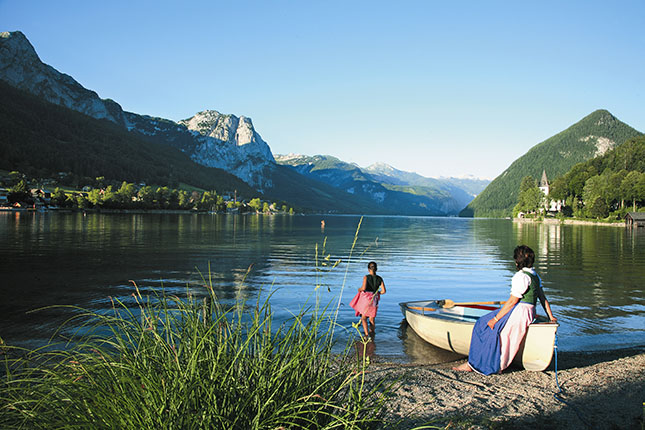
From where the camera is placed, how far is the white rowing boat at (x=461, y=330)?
8102 millimetres

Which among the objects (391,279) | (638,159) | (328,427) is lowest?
(391,279)

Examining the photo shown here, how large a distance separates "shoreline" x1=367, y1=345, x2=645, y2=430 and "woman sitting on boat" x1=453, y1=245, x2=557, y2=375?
31 cm

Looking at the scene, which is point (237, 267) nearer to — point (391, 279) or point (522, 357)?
point (391, 279)

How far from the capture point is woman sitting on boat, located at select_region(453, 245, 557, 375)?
764 centimetres

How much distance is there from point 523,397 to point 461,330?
10.5ft

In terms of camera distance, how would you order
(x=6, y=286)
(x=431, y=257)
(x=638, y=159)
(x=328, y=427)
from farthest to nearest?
1. (x=638, y=159)
2. (x=431, y=257)
3. (x=6, y=286)
4. (x=328, y=427)

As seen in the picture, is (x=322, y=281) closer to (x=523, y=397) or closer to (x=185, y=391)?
(x=523, y=397)

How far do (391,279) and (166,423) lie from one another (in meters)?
21.2

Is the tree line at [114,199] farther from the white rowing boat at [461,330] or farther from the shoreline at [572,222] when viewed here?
the white rowing boat at [461,330]

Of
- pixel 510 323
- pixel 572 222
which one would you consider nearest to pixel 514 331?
pixel 510 323

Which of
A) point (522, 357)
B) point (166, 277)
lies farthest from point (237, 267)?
point (522, 357)

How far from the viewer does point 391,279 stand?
77.6 ft

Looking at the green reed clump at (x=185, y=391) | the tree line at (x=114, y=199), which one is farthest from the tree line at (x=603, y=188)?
the tree line at (x=114, y=199)

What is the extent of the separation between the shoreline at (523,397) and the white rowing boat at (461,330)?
1.18ft
